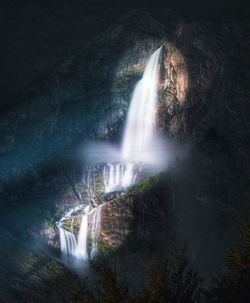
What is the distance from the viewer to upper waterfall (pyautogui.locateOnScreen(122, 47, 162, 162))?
3700cm

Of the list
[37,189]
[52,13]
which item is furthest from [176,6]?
[37,189]

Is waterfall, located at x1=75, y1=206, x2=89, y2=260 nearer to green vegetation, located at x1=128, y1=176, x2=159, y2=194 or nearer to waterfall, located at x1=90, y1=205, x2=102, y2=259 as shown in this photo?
waterfall, located at x1=90, y1=205, x2=102, y2=259

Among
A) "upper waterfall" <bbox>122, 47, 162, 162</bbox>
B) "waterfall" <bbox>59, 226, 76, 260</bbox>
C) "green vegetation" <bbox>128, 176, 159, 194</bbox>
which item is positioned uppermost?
"upper waterfall" <bbox>122, 47, 162, 162</bbox>

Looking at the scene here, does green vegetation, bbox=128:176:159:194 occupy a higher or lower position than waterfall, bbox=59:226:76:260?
higher

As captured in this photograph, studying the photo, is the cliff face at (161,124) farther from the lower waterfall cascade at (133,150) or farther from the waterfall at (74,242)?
the waterfall at (74,242)

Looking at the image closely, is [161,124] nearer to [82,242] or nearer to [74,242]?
[82,242]

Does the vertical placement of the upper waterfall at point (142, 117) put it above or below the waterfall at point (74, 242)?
above

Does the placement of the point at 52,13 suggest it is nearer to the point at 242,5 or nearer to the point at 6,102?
the point at 6,102

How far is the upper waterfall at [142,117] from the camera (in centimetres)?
3700

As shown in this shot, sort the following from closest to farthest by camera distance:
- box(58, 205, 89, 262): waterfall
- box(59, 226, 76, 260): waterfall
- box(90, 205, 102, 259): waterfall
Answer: box(90, 205, 102, 259): waterfall, box(58, 205, 89, 262): waterfall, box(59, 226, 76, 260): waterfall

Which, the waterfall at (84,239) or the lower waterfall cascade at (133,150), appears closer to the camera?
the waterfall at (84,239)

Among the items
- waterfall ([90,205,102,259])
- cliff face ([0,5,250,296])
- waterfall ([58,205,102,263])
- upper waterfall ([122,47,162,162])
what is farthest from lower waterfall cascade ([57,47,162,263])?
waterfall ([90,205,102,259])

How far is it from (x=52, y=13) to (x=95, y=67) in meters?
6.83

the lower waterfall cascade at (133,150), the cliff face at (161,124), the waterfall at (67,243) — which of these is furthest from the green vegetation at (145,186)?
the waterfall at (67,243)
